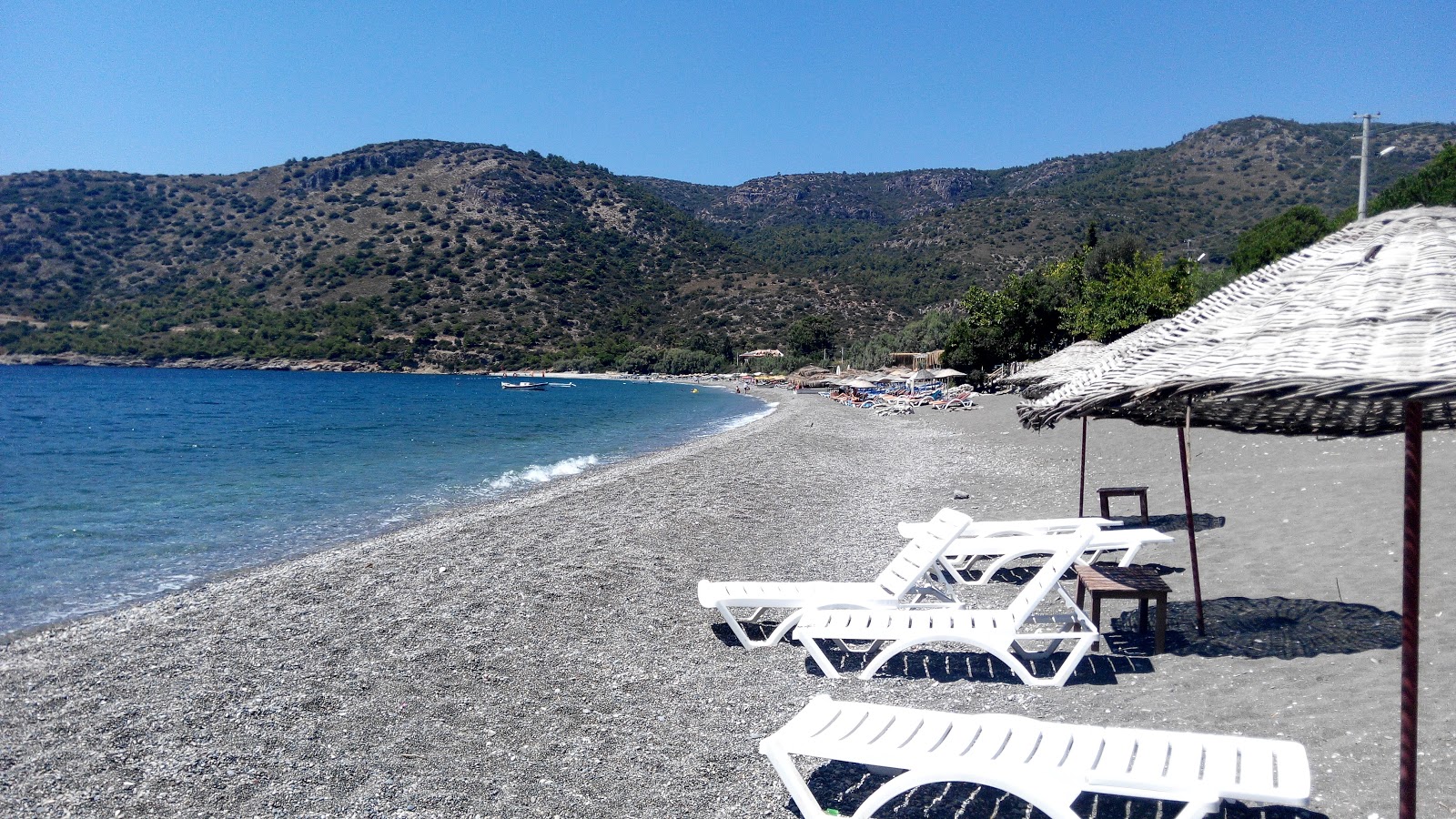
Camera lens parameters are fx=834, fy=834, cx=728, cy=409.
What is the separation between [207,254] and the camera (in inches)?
3639

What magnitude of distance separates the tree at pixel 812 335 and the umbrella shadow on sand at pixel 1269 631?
76.7 meters

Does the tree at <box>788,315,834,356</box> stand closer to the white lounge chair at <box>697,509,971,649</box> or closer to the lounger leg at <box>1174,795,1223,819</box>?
the white lounge chair at <box>697,509,971,649</box>

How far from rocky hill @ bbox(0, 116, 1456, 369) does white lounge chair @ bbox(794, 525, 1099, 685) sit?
73.5 meters

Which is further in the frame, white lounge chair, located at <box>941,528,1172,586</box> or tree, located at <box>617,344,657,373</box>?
tree, located at <box>617,344,657,373</box>

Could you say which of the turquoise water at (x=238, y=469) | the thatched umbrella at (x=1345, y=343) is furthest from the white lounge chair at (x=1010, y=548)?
the turquoise water at (x=238, y=469)

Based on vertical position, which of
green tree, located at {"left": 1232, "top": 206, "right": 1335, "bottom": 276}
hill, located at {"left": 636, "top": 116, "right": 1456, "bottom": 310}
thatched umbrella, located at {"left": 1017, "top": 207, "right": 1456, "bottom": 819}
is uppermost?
hill, located at {"left": 636, "top": 116, "right": 1456, "bottom": 310}

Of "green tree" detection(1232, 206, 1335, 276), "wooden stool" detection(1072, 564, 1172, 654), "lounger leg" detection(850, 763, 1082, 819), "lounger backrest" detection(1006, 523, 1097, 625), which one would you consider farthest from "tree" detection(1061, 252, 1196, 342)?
"lounger leg" detection(850, 763, 1082, 819)

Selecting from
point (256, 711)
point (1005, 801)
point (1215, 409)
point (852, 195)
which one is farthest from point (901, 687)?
point (852, 195)

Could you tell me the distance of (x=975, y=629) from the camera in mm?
5047

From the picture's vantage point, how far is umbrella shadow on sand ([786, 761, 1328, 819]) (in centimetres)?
336

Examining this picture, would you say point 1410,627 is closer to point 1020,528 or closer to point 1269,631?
point 1269,631

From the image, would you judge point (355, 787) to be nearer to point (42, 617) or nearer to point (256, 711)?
point (256, 711)

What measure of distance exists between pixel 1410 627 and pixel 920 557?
3.86 m

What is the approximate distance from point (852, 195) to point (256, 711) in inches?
5539
